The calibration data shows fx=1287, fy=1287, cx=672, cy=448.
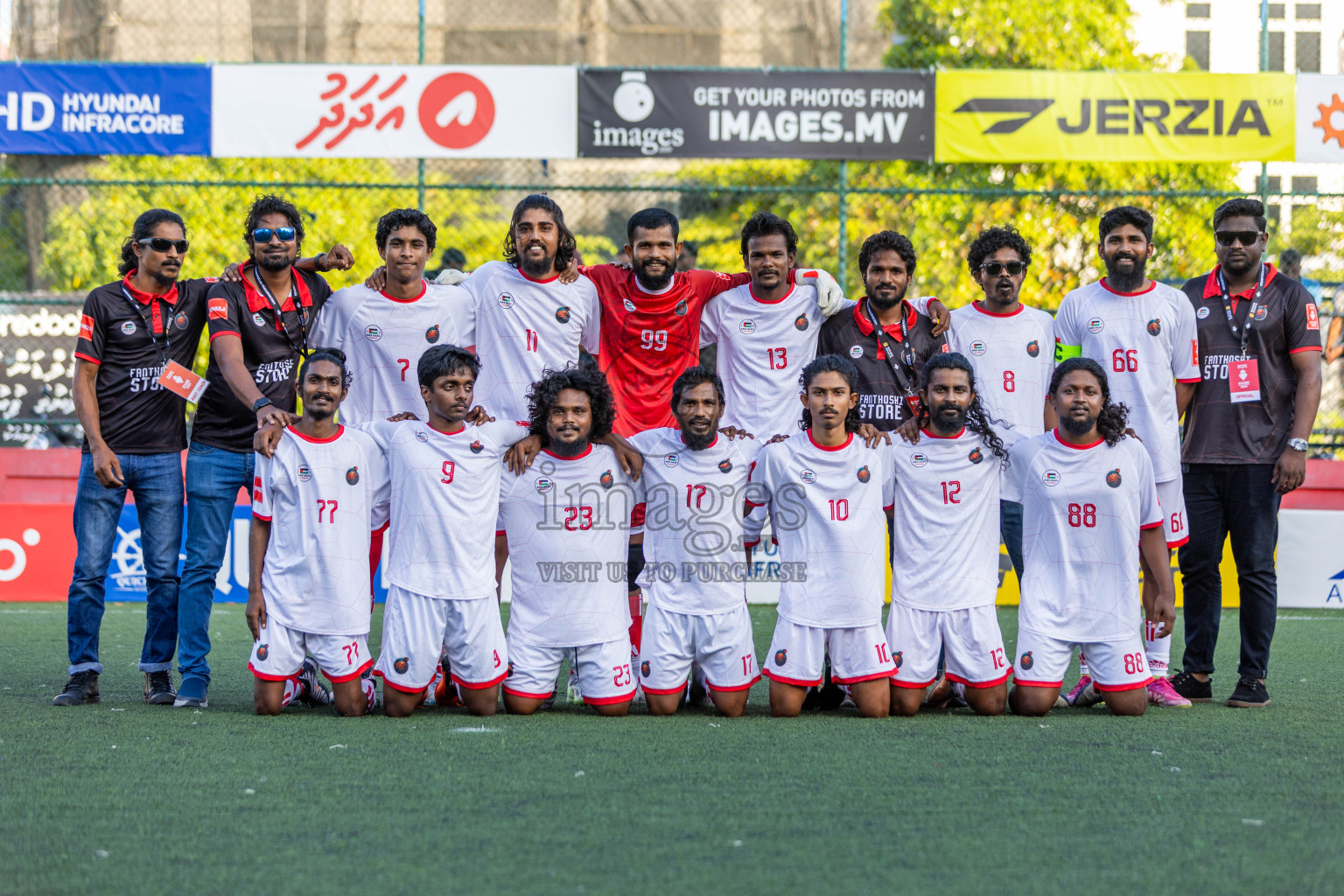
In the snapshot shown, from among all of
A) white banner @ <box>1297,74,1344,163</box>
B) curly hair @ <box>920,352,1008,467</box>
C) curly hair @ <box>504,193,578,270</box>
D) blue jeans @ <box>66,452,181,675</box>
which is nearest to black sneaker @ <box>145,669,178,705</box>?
blue jeans @ <box>66,452,181,675</box>

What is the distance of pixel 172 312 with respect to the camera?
589 centimetres

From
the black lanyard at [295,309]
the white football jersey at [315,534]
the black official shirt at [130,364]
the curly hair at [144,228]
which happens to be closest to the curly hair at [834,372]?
the white football jersey at [315,534]

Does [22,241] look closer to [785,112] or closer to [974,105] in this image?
[785,112]

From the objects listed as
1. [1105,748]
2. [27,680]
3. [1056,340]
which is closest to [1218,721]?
[1105,748]

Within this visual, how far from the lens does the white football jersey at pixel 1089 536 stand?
5.61 meters

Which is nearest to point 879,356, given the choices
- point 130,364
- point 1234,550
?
point 1234,550

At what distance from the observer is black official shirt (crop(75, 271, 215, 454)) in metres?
5.77

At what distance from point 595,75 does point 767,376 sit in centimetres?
553

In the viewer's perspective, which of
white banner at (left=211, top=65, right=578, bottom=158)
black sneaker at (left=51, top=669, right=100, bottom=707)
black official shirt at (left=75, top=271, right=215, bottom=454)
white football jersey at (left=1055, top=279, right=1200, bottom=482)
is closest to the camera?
black sneaker at (left=51, top=669, right=100, bottom=707)

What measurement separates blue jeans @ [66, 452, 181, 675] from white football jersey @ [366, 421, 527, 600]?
1.08m

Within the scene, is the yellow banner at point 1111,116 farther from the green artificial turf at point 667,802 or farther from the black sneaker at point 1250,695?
the green artificial turf at point 667,802

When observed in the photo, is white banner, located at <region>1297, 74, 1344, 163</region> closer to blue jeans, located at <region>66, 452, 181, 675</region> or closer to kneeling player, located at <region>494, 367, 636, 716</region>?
kneeling player, located at <region>494, 367, 636, 716</region>

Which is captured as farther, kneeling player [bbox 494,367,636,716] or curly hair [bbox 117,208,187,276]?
curly hair [bbox 117,208,187,276]

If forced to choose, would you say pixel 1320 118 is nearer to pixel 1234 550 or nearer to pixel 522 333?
pixel 1234 550
